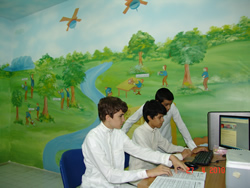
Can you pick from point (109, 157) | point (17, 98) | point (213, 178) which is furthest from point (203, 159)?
point (17, 98)

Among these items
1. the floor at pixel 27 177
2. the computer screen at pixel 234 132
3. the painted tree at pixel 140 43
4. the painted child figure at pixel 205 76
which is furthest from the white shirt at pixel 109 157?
the floor at pixel 27 177

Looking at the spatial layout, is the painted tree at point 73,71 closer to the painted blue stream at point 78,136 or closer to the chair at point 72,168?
the painted blue stream at point 78,136

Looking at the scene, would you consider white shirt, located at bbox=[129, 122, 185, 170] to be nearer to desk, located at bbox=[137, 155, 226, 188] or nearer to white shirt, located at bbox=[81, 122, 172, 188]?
white shirt, located at bbox=[81, 122, 172, 188]

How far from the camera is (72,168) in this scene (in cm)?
141

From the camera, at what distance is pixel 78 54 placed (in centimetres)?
381

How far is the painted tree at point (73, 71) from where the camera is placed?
3.76 m

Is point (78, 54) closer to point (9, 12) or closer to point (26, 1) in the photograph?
point (26, 1)

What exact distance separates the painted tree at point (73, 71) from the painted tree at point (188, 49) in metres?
1.64

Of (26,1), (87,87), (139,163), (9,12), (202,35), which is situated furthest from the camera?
(9,12)

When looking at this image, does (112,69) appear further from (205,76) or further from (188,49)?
(205,76)

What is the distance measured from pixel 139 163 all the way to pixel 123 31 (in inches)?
87.9

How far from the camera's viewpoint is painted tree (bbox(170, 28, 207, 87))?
268 cm

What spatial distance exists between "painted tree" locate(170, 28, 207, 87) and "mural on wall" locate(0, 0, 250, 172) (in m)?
0.01

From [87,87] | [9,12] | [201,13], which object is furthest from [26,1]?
[201,13]
